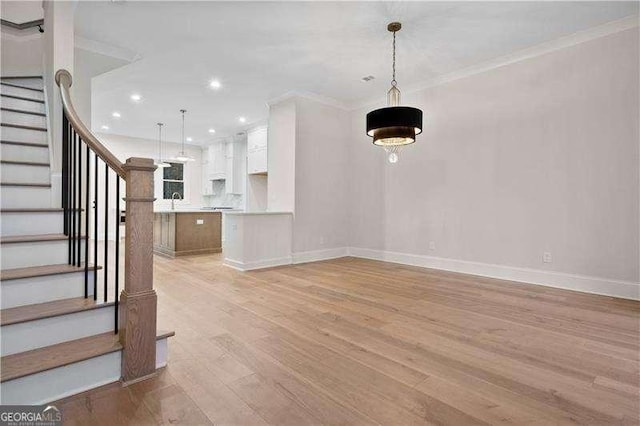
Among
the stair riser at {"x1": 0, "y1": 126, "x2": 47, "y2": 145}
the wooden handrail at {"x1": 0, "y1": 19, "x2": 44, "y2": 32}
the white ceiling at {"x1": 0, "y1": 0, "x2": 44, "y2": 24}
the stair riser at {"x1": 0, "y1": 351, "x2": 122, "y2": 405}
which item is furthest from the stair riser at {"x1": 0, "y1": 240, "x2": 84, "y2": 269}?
the white ceiling at {"x1": 0, "y1": 0, "x2": 44, "y2": 24}

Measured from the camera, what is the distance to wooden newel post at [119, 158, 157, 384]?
1755 mm

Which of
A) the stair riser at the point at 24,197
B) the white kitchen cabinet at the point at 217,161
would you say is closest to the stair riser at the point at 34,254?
the stair riser at the point at 24,197

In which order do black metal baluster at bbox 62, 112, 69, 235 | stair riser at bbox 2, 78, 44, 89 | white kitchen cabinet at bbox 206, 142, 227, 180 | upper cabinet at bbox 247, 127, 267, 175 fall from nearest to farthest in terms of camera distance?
black metal baluster at bbox 62, 112, 69, 235
stair riser at bbox 2, 78, 44, 89
upper cabinet at bbox 247, 127, 267, 175
white kitchen cabinet at bbox 206, 142, 227, 180

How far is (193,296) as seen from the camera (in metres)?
3.50

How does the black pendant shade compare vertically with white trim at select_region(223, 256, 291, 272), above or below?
above

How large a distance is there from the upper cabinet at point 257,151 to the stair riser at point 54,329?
5.58 m

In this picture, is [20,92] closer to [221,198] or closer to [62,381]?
[62,381]

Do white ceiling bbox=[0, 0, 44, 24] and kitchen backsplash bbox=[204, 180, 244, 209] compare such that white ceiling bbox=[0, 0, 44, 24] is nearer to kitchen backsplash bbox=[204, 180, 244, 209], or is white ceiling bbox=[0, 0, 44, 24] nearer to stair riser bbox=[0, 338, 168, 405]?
stair riser bbox=[0, 338, 168, 405]

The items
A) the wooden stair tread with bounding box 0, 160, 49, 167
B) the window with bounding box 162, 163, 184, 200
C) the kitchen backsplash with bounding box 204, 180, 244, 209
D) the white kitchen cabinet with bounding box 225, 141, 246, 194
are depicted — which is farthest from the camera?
the window with bounding box 162, 163, 184, 200

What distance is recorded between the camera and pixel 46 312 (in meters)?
1.72

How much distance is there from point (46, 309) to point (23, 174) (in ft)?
5.77

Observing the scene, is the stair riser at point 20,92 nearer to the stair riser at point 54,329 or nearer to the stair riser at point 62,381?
the stair riser at point 54,329

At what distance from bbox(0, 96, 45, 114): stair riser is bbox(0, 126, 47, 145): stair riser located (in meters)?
0.52

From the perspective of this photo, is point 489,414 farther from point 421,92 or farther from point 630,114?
point 421,92
